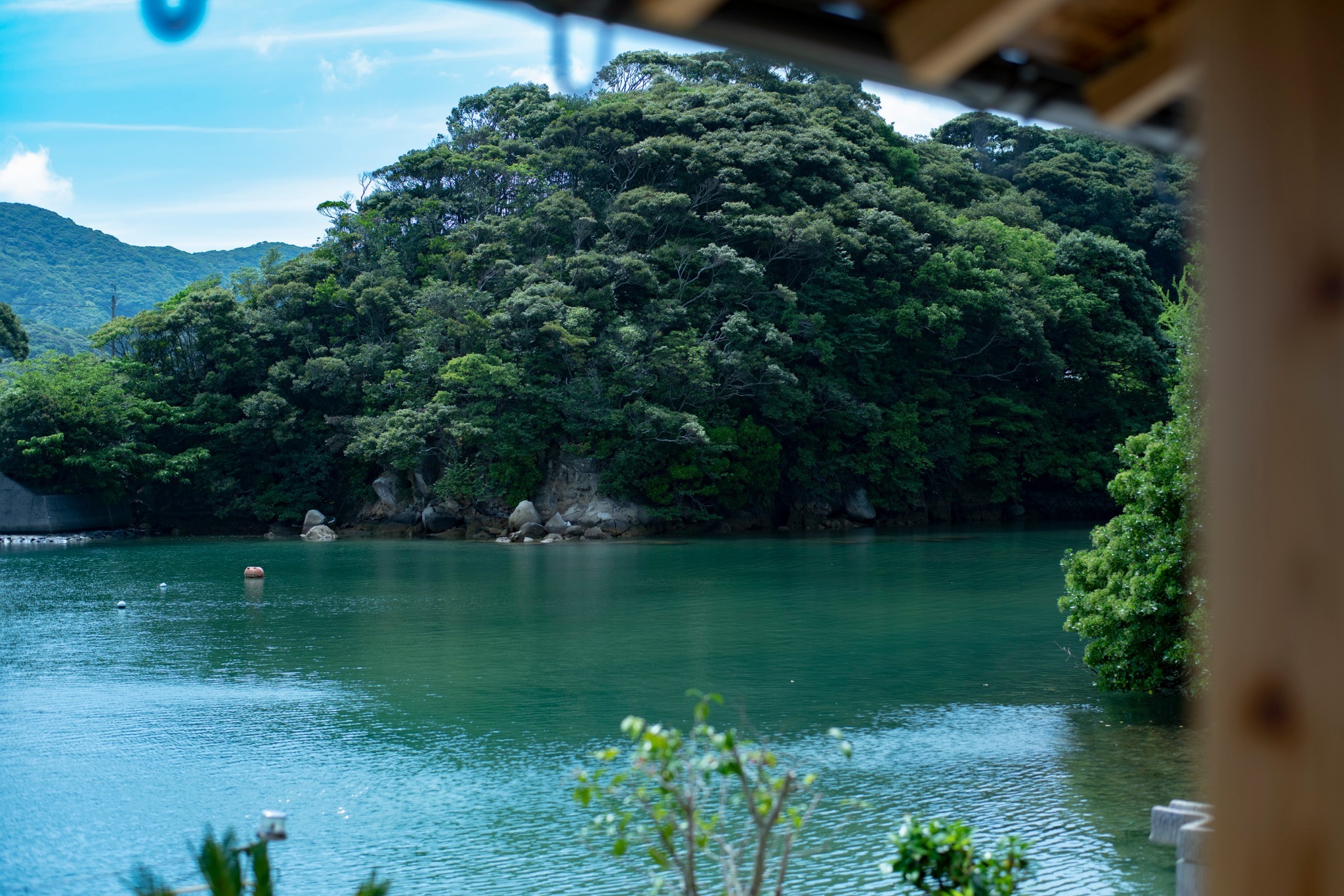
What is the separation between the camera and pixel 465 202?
106 feet

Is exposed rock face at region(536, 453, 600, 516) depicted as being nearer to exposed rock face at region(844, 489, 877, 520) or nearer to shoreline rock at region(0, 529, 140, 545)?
exposed rock face at region(844, 489, 877, 520)

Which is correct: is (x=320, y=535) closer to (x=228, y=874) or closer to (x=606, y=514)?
(x=606, y=514)

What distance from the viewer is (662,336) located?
27688 mm

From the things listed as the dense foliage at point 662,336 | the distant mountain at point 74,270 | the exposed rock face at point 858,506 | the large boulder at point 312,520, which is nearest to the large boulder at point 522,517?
the dense foliage at point 662,336

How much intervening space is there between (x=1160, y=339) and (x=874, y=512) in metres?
10.3

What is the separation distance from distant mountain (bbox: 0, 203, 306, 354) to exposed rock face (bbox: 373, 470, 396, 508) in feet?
116

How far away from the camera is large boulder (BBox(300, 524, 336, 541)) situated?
28.0m

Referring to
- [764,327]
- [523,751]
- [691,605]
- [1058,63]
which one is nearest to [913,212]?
[764,327]

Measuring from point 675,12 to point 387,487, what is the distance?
29.7 meters

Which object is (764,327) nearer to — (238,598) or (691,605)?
(691,605)

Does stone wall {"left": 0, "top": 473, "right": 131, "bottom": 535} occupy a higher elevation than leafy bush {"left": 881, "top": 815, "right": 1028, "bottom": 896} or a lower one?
higher

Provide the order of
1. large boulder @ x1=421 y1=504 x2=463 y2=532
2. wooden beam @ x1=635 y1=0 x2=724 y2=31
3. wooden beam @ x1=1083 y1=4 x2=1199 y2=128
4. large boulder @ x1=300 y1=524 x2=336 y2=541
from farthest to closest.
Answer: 1. large boulder @ x1=421 y1=504 x2=463 y2=532
2. large boulder @ x1=300 y1=524 x2=336 y2=541
3. wooden beam @ x1=1083 y1=4 x2=1199 y2=128
4. wooden beam @ x1=635 y1=0 x2=724 y2=31

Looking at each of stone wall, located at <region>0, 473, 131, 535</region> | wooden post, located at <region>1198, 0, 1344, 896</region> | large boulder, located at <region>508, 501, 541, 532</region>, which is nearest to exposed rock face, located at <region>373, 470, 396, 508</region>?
large boulder, located at <region>508, 501, 541, 532</region>

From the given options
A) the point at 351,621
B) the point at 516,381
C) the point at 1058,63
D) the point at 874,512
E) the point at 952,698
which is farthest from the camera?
the point at 874,512
